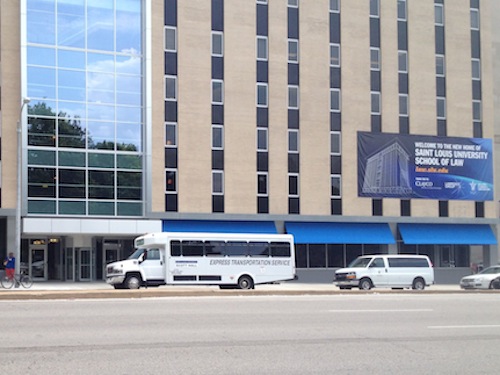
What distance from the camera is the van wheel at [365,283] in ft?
117

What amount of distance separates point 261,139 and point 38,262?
50.9 feet

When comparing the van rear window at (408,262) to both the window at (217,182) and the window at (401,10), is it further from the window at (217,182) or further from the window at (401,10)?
the window at (401,10)

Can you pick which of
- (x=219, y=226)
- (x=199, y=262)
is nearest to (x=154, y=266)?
(x=199, y=262)

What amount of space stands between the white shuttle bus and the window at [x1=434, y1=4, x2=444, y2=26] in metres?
26.6

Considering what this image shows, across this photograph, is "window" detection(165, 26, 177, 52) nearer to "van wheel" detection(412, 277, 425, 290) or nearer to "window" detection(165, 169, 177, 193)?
"window" detection(165, 169, 177, 193)

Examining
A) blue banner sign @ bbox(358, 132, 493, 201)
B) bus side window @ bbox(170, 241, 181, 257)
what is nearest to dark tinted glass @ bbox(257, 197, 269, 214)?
blue banner sign @ bbox(358, 132, 493, 201)

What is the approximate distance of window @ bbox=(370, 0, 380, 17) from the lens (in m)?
52.0

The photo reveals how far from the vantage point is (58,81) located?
43.7 meters

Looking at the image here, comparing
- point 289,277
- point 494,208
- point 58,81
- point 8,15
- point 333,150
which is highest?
point 8,15

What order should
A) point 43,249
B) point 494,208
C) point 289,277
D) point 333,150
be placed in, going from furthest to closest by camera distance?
point 494,208
point 333,150
point 43,249
point 289,277

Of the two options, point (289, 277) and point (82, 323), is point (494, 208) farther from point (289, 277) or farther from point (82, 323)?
point (82, 323)

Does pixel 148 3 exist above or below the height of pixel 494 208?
above

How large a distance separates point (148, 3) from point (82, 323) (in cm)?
3399

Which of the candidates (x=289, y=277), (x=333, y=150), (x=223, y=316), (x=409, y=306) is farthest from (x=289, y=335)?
(x=333, y=150)
